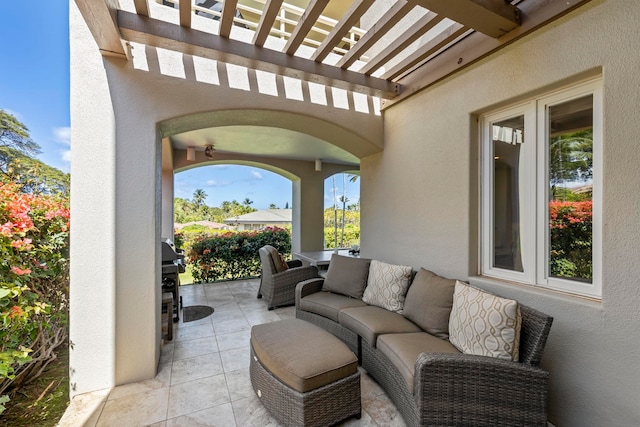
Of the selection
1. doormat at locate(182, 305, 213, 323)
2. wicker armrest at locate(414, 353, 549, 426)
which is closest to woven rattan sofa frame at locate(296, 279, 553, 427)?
wicker armrest at locate(414, 353, 549, 426)

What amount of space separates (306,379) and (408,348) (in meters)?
0.88

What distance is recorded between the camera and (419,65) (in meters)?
3.39

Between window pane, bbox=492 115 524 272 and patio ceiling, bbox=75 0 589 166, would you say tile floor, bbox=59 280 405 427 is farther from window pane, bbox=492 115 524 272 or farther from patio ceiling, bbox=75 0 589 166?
patio ceiling, bbox=75 0 589 166

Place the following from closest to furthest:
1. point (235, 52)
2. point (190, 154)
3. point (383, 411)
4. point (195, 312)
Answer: point (383, 411), point (235, 52), point (195, 312), point (190, 154)

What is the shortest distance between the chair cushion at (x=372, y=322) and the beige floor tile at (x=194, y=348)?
→ 165cm

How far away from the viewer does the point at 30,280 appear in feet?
8.14

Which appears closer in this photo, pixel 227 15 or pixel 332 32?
pixel 227 15

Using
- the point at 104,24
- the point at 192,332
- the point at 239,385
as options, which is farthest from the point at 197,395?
the point at 104,24

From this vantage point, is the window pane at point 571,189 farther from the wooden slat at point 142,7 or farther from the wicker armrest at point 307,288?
the wooden slat at point 142,7

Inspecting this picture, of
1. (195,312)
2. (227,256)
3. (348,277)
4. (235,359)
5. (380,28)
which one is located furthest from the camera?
(227,256)

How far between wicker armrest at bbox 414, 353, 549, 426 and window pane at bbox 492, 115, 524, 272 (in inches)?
41.5

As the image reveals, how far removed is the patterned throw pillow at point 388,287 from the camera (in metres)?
3.16

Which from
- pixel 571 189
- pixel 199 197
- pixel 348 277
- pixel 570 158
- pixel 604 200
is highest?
pixel 199 197

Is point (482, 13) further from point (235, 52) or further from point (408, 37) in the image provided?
point (235, 52)
